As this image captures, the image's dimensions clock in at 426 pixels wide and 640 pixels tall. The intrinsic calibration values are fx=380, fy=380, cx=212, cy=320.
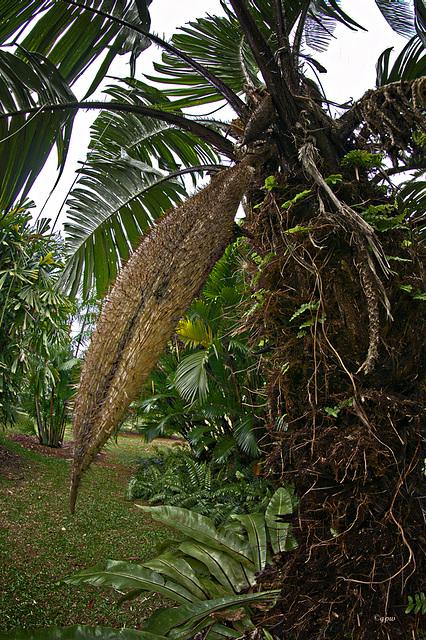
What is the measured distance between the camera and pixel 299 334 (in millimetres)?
1436

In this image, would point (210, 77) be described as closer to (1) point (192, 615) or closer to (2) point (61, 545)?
(1) point (192, 615)

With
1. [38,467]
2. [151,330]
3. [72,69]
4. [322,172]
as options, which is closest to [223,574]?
[151,330]

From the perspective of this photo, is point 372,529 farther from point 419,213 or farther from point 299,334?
point 419,213

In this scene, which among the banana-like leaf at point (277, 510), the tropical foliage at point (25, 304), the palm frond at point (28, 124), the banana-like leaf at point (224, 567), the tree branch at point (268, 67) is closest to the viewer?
the tree branch at point (268, 67)

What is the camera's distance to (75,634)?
4.35 ft

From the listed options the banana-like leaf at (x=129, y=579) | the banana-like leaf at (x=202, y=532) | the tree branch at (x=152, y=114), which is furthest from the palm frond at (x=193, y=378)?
the tree branch at (x=152, y=114)

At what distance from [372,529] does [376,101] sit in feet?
4.84

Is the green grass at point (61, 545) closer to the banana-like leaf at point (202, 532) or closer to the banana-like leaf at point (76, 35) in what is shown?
the banana-like leaf at point (202, 532)

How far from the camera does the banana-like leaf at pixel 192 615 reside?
64.8 inches

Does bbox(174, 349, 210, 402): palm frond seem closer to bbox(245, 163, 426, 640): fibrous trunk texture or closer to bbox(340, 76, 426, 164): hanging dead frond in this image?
bbox(245, 163, 426, 640): fibrous trunk texture

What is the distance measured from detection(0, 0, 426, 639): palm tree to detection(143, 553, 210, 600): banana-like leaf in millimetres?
495

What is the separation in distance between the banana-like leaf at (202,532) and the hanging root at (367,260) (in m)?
1.55

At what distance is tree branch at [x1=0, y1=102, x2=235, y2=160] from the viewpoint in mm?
1631

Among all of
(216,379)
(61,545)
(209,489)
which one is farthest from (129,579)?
(216,379)
